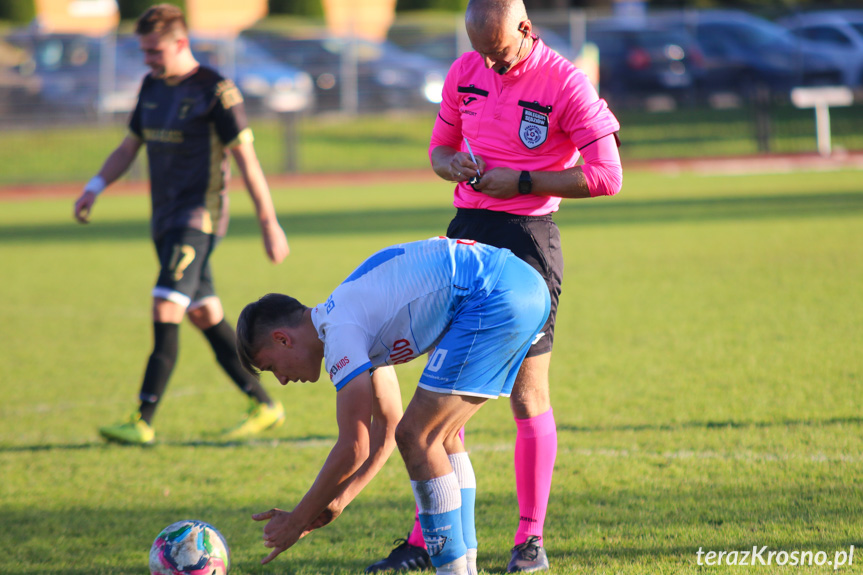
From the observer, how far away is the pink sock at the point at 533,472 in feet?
12.1

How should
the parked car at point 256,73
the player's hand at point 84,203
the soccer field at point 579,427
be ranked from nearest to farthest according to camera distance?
the soccer field at point 579,427, the player's hand at point 84,203, the parked car at point 256,73

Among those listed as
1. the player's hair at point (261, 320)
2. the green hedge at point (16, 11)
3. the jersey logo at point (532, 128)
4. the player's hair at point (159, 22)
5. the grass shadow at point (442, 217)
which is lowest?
the grass shadow at point (442, 217)

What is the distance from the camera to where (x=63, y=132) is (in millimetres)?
26438

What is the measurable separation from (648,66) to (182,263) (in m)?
24.4

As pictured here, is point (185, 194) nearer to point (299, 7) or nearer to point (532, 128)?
point (532, 128)

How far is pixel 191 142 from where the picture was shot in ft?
18.5

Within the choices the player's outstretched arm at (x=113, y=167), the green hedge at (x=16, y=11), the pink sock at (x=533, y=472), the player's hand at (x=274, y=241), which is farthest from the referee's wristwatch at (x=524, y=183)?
the green hedge at (x=16, y=11)

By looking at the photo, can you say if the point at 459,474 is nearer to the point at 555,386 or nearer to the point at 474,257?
the point at 474,257

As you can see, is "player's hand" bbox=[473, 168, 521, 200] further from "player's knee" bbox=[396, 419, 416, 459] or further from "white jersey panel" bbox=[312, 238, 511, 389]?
"player's knee" bbox=[396, 419, 416, 459]

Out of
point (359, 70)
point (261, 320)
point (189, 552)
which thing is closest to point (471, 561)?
point (189, 552)

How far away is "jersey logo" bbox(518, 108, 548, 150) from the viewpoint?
361 centimetres

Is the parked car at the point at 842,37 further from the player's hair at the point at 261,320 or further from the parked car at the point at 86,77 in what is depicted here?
the player's hair at the point at 261,320

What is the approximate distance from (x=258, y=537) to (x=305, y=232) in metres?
10.9

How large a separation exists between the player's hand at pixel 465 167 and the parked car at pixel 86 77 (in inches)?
967
